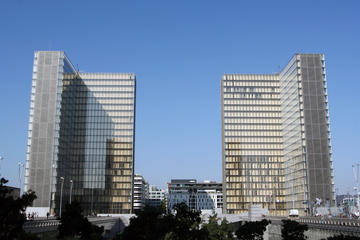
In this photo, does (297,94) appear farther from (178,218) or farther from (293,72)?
(178,218)

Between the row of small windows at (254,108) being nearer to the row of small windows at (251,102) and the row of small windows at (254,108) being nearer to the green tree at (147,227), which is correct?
the row of small windows at (251,102)

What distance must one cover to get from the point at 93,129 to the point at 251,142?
6662cm

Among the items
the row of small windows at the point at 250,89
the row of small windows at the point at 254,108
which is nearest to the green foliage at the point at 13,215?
the row of small windows at the point at 254,108

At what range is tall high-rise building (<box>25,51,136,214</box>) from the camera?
157375 mm

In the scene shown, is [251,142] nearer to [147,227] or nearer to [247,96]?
[247,96]

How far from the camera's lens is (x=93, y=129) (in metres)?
184

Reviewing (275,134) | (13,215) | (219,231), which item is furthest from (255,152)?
(13,215)

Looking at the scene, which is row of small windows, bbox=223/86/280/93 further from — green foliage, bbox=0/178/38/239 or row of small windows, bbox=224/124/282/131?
green foliage, bbox=0/178/38/239

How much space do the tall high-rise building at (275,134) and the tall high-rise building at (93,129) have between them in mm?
41580

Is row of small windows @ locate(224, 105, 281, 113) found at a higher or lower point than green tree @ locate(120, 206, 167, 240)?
higher

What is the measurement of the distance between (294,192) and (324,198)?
48.7 feet

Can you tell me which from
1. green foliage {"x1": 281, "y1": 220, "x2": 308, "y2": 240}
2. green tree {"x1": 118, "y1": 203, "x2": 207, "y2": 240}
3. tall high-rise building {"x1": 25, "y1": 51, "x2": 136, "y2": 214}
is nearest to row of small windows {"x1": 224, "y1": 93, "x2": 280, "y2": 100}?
tall high-rise building {"x1": 25, "y1": 51, "x2": 136, "y2": 214}

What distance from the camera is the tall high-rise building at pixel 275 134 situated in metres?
166

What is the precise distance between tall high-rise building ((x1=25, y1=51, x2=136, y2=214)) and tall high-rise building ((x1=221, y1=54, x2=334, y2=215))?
41580 millimetres
